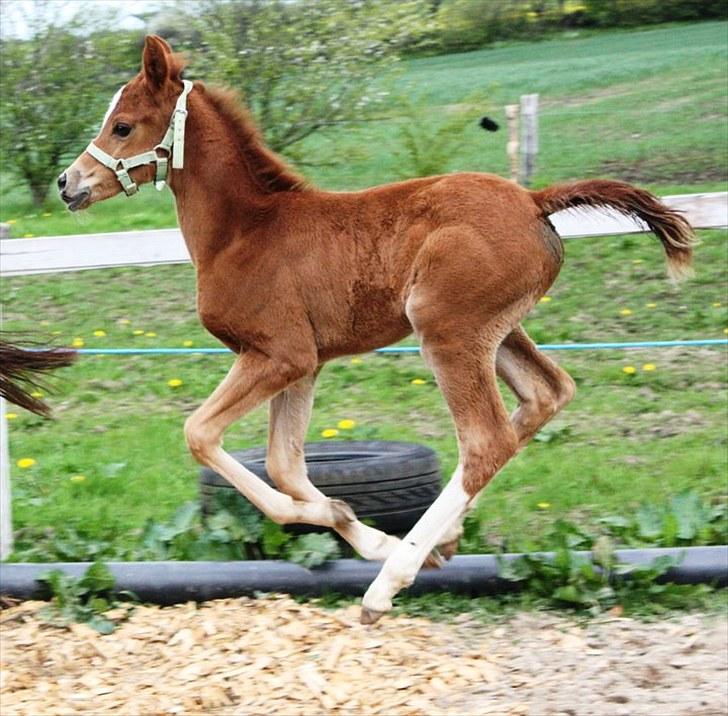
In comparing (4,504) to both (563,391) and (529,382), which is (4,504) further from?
(563,391)

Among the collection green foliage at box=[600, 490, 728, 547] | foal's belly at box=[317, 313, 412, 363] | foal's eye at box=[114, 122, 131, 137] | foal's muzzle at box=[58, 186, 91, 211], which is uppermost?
foal's eye at box=[114, 122, 131, 137]

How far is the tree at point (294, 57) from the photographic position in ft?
37.7

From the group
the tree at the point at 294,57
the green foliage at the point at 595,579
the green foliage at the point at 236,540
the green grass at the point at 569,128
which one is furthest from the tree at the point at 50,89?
the green foliage at the point at 595,579

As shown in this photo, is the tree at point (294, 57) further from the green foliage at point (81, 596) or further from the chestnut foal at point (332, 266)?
the green foliage at point (81, 596)

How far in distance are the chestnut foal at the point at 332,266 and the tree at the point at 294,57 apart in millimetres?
6509

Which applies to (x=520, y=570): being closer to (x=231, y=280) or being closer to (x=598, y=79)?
(x=231, y=280)

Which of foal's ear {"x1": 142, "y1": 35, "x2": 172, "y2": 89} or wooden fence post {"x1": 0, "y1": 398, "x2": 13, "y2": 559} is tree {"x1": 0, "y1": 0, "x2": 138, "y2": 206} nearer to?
wooden fence post {"x1": 0, "y1": 398, "x2": 13, "y2": 559}

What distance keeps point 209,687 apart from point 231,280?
57.4 inches

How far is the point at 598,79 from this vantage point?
1747 cm

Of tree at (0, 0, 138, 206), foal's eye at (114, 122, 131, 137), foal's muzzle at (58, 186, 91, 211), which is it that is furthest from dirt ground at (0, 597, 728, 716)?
tree at (0, 0, 138, 206)

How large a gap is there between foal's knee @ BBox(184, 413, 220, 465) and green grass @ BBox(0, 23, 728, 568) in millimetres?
1154

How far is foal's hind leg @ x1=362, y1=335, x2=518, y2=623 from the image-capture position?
4.51m

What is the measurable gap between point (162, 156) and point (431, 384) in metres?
3.21

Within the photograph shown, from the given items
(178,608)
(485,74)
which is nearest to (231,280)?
→ (178,608)
